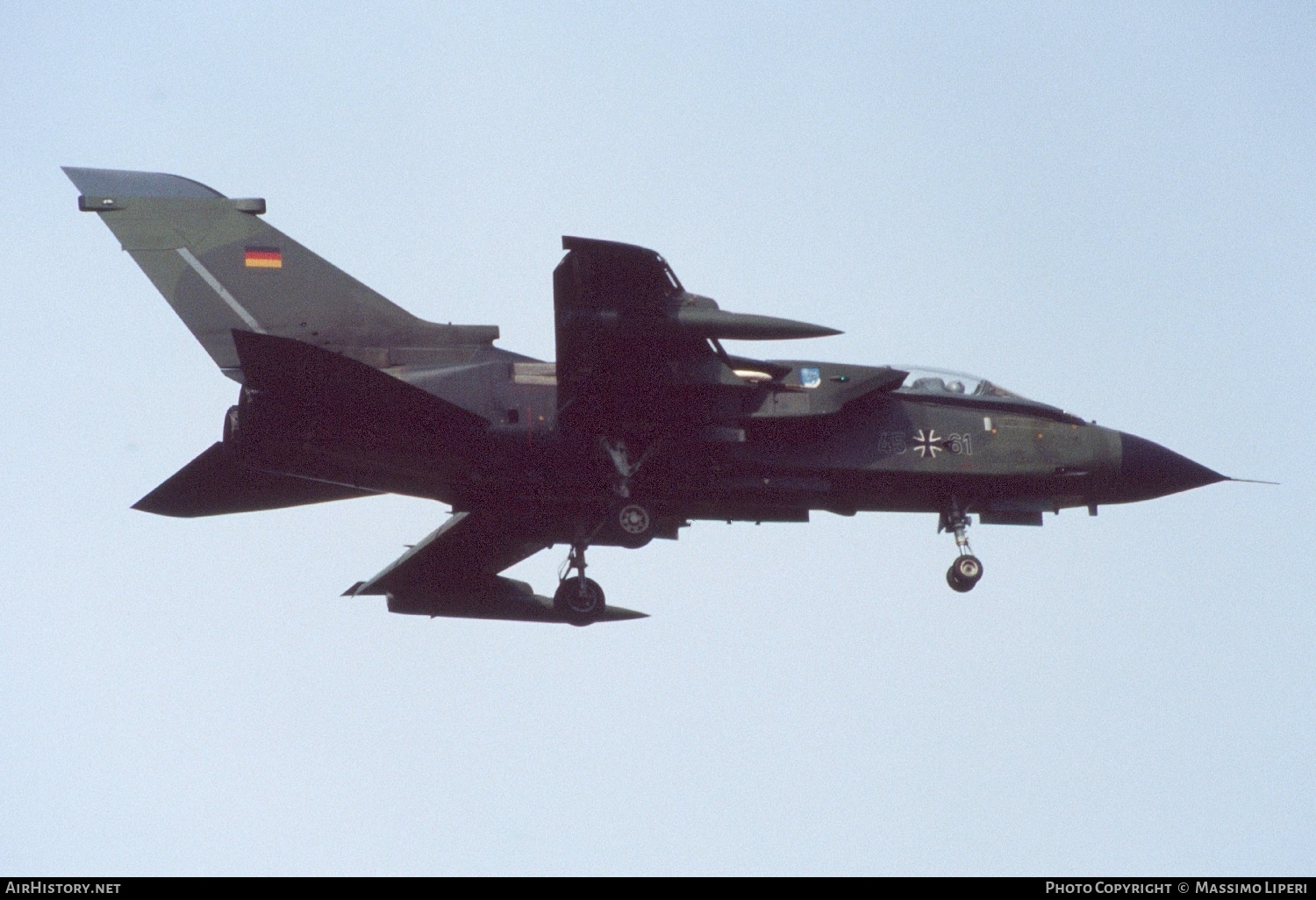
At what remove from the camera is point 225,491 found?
23.4 m

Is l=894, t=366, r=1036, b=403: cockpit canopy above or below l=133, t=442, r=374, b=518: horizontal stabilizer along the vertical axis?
above

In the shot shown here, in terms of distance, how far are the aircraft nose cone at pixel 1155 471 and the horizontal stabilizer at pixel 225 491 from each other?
394 inches

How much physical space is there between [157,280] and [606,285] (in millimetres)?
5567

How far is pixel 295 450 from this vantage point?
20.9m

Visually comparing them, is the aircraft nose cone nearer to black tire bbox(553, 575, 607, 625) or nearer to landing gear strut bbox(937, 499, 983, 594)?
landing gear strut bbox(937, 499, 983, 594)

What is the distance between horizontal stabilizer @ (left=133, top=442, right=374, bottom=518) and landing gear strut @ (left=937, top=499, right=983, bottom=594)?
7.58m

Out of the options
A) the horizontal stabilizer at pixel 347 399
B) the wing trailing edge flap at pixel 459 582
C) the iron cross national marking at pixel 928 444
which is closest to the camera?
the horizontal stabilizer at pixel 347 399

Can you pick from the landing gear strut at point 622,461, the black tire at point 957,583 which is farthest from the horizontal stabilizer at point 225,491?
the black tire at point 957,583

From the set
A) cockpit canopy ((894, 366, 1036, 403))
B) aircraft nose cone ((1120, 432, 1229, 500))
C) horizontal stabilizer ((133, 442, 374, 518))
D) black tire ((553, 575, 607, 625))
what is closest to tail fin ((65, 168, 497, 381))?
horizontal stabilizer ((133, 442, 374, 518))

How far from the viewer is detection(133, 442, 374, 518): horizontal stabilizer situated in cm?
2286

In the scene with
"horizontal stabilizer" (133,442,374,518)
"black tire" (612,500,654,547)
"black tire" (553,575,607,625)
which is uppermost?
"horizontal stabilizer" (133,442,374,518)

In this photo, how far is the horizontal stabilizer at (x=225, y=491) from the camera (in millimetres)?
22862

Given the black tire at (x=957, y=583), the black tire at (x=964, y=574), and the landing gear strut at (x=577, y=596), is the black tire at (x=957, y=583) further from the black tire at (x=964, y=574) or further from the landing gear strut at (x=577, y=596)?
the landing gear strut at (x=577, y=596)
